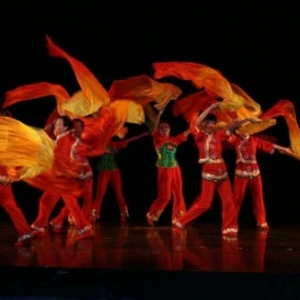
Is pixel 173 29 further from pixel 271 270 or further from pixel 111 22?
pixel 271 270

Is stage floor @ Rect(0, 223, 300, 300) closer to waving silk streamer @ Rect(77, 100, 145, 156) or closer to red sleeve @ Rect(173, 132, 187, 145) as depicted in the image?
waving silk streamer @ Rect(77, 100, 145, 156)

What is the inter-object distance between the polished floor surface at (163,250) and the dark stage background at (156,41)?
1450 mm

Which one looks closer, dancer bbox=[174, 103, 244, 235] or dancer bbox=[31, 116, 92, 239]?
dancer bbox=[31, 116, 92, 239]

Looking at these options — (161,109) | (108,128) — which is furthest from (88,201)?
(161,109)

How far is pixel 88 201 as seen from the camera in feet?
20.5

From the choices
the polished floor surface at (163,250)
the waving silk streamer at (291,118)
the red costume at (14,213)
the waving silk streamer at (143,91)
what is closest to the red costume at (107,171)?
the polished floor surface at (163,250)

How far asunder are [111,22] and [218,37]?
1247mm

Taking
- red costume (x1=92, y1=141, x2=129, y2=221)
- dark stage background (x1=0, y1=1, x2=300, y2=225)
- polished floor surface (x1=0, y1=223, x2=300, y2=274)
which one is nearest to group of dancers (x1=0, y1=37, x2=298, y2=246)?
polished floor surface (x1=0, y1=223, x2=300, y2=274)

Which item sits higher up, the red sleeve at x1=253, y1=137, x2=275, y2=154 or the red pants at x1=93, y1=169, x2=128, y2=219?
the red sleeve at x1=253, y1=137, x2=275, y2=154

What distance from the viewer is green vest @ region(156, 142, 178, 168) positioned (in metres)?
6.80

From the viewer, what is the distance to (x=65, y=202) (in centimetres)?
555

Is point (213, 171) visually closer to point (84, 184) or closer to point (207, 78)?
point (207, 78)

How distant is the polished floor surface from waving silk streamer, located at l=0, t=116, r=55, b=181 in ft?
1.99

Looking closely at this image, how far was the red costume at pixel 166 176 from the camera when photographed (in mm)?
6797
